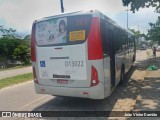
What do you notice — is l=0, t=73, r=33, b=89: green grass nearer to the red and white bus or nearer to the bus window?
the red and white bus

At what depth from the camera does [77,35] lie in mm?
7895

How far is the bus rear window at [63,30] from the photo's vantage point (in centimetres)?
782

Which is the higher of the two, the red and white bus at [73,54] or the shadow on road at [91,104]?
the red and white bus at [73,54]

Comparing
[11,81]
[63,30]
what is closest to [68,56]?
[63,30]

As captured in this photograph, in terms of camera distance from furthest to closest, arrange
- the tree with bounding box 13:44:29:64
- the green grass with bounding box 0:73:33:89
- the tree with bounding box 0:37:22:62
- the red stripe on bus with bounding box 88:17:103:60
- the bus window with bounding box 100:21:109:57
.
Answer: the tree with bounding box 0:37:22:62, the tree with bounding box 13:44:29:64, the green grass with bounding box 0:73:33:89, the bus window with bounding box 100:21:109:57, the red stripe on bus with bounding box 88:17:103:60

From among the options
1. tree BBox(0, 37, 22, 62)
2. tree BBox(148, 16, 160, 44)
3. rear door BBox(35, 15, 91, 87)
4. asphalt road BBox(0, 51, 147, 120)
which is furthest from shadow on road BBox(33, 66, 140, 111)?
tree BBox(0, 37, 22, 62)

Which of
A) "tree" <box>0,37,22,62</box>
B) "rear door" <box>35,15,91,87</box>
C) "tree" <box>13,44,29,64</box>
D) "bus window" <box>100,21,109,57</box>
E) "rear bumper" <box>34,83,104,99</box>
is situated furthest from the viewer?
"tree" <box>0,37,22,62</box>

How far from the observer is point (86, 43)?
301 inches

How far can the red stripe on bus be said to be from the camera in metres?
7.56

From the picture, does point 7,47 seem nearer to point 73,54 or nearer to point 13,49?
point 13,49

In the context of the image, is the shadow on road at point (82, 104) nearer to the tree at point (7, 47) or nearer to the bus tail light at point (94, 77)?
the bus tail light at point (94, 77)

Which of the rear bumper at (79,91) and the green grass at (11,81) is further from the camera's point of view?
the green grass at (11,81)

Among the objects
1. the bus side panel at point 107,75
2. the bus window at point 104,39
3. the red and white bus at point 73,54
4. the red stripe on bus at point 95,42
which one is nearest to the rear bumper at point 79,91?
the red and white bus at point 73,54

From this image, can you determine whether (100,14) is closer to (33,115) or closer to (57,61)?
(57,61)
